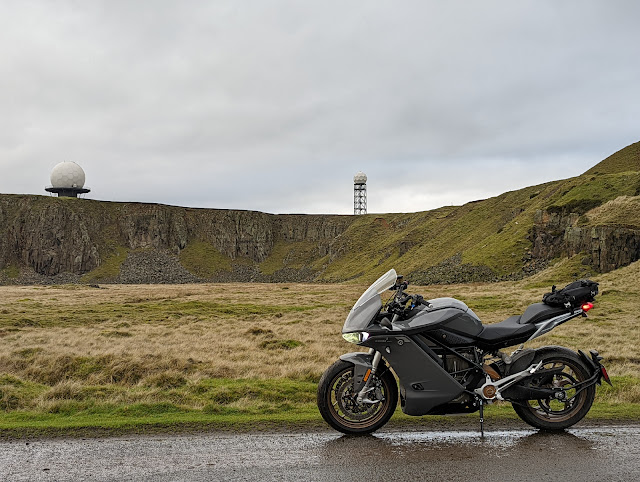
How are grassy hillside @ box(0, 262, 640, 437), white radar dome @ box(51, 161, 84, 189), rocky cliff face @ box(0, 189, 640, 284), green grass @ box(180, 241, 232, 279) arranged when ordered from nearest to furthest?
grassy hillside @ box(0, 262, 640, 437), rocky cliff face @ box(0, 189, 640, 284), white radar dome @ box(51, 161, 84, 189), green grass @ box(180, 241, 232, 279)

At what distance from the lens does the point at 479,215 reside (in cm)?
13200

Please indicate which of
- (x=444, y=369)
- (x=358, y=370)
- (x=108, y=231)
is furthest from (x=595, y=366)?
(x=108, y=231)

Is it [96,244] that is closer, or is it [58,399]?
[58,399]

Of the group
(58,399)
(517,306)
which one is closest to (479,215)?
(517,306)

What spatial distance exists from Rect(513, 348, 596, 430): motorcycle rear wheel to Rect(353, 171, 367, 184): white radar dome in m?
174

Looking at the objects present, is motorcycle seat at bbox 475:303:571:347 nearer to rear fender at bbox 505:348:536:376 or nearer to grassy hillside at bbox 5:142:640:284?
rear fender at bbox 505:348:536:376

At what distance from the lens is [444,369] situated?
7969 mm

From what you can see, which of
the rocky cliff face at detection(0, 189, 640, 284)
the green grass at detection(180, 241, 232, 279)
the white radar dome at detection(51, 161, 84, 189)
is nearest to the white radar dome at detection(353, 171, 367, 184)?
the rocky cliff face at detection(0, 189, 640, 284)

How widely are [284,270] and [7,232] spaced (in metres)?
84.8

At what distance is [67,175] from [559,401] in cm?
17011

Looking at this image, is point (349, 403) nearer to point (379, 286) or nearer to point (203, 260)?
point (379, 286)

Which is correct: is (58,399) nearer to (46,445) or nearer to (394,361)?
(46,445)

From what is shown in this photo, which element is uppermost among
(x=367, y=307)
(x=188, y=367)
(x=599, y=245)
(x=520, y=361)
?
(x=599, y=245)

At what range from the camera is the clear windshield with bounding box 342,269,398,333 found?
26.3ft
